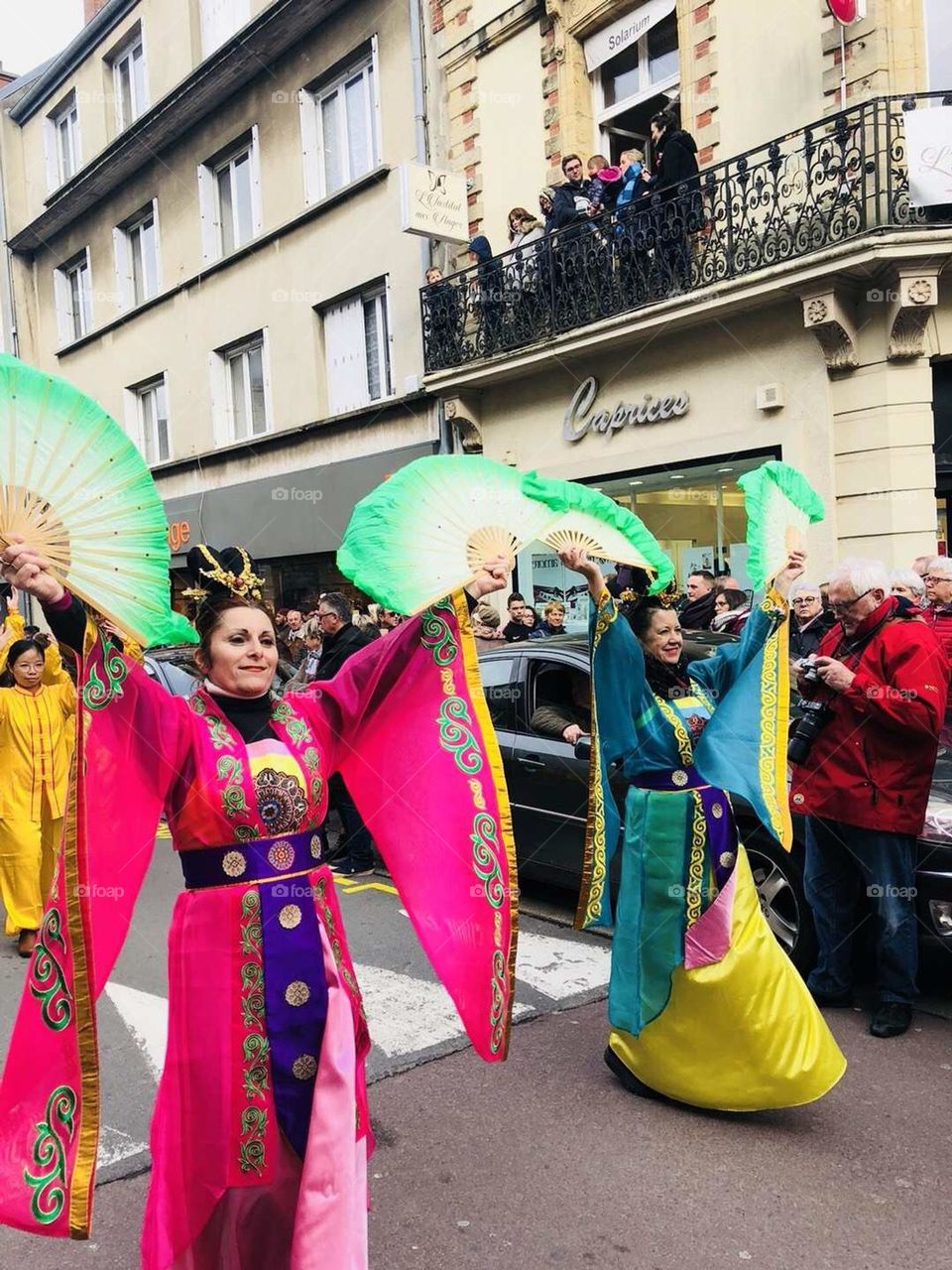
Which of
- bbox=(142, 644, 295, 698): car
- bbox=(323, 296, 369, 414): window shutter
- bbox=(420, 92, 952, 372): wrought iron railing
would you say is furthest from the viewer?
bbox=(323, 296, 369, 414): window shutter

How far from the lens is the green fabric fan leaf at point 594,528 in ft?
10.9

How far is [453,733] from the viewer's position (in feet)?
10.1

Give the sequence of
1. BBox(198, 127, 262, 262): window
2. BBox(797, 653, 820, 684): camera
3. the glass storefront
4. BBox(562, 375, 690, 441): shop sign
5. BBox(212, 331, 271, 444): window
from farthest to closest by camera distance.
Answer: BBox(212, 331, 271, 444): window, BBox(198, 127, 262, 262): window, BBox(562, 375, 690, 441): shop sign, the glass storefront, BBox(797, 653, 820, 684): camera

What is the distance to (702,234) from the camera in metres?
11.4

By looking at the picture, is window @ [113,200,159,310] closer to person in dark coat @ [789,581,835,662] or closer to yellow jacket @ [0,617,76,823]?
yellow jacket @ [0,617,76,823]

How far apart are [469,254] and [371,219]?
2.06 meters

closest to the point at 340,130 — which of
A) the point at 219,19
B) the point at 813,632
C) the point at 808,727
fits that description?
the point at 219,19

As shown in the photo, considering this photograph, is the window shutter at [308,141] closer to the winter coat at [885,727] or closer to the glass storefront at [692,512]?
the glass storefront at [692,512]

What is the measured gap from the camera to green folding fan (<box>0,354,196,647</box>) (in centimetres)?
233

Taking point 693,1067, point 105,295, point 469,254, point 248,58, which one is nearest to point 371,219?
point 469,254

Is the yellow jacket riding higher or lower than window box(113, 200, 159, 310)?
lower

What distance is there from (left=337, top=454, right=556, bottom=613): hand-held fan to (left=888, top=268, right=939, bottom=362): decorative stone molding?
26.6 feet

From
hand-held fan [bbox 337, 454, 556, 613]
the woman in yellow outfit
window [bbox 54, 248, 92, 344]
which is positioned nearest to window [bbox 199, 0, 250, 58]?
window [bbox 54, 248, 92, 344]

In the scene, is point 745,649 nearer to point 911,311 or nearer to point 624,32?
point 911,311
